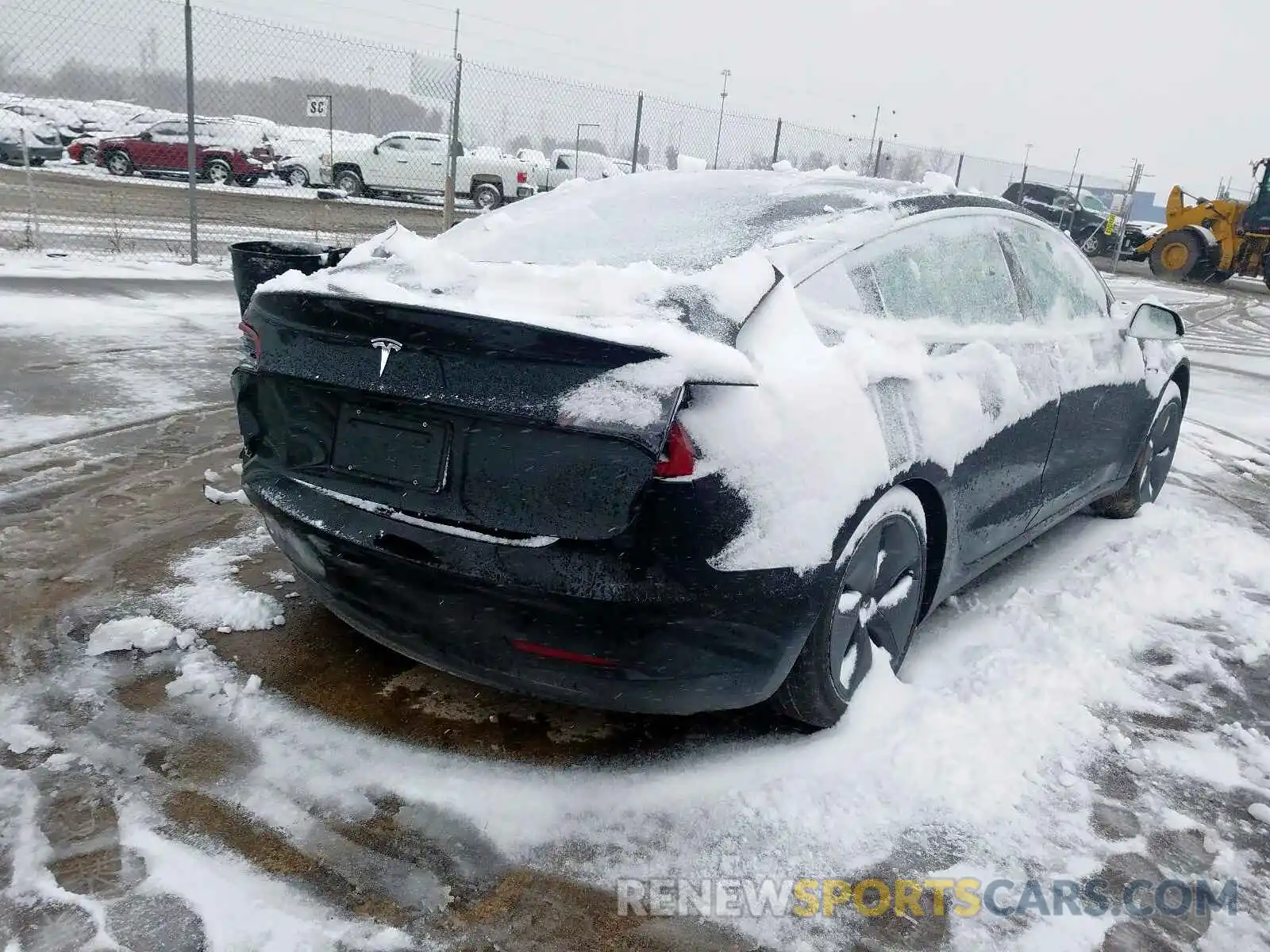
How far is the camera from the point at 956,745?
99.6 inches

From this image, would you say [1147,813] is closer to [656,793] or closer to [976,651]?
[976,651]

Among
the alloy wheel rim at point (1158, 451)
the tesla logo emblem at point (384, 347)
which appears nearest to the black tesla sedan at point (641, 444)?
the tesla logo emblem at point (384, 347)

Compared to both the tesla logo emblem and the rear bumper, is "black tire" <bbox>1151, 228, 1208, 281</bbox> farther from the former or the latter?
the tesla logo emblem

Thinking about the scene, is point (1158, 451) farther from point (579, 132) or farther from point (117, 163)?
point (117, 163)

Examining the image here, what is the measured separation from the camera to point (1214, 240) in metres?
21.8

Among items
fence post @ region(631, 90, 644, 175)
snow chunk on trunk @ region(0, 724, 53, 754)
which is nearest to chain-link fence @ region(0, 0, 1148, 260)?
fence post @ region(631, 90, 644, 175)

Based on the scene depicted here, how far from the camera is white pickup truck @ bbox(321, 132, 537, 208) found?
21.8 metres

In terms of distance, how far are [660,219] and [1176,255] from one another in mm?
23618

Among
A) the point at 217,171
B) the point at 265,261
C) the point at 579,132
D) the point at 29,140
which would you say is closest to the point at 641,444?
the point at 265,261

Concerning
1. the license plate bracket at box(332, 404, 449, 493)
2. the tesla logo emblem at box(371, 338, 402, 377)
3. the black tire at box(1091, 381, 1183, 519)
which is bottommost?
the black tire at box(1091, 381, 1183, 519)

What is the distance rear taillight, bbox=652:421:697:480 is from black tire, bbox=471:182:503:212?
69.6 ft

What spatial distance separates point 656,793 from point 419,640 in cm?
70

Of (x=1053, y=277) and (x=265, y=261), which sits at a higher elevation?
(x=1053, y=277)

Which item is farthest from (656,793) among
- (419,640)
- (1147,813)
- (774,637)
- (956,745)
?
(1147,813)
